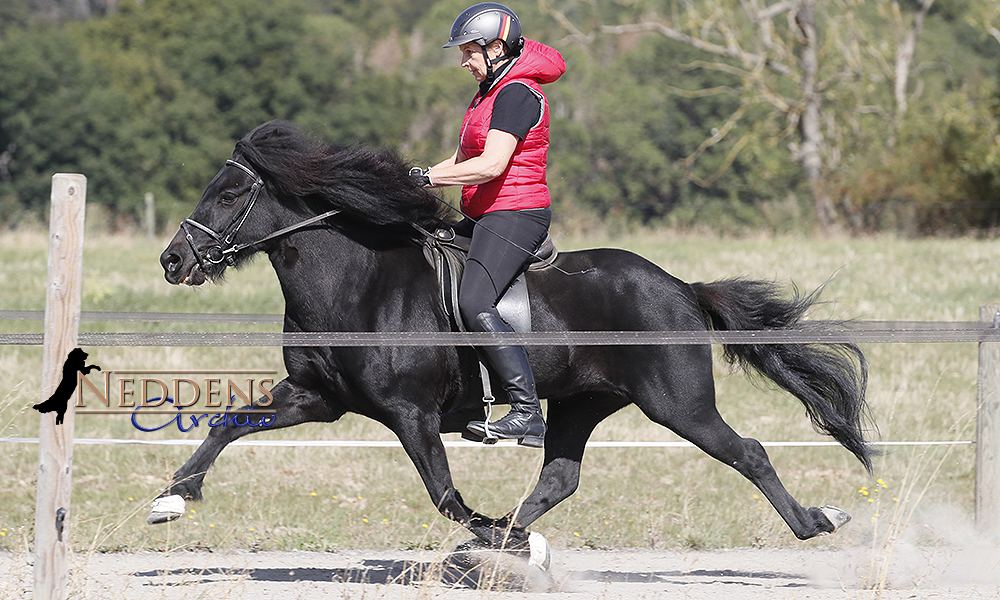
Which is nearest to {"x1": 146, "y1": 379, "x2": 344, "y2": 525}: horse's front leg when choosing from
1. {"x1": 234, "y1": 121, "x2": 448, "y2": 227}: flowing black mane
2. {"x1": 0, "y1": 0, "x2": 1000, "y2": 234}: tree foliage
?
{"x1": 234, "y1": 121, "x2": 448, "y2": 227}: flowing black mane

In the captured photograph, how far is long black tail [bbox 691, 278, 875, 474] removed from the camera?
5473mm

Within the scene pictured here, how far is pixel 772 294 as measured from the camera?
5590mm

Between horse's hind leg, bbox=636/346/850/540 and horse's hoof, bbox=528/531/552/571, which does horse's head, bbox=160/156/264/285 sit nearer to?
horse's hoof, bbox=528/531/552/571

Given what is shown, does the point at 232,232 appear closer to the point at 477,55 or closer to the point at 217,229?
the point at 217,229

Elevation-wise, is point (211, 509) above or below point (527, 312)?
below

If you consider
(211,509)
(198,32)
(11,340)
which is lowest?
(211,509)

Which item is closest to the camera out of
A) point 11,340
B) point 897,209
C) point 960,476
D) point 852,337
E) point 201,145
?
point 11,340

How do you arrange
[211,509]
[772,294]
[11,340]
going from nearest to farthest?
[11,340] < [772,294] < [211,509]

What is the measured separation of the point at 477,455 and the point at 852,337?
3842 mm

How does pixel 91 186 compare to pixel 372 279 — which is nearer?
pixel 372 279

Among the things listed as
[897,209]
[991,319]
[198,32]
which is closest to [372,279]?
[991,319]

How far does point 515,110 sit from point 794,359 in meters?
2.00

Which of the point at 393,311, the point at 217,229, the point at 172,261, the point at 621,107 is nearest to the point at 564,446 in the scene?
the point at 393,311

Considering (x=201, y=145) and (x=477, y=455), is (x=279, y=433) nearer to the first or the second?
(x=477, y=455)
